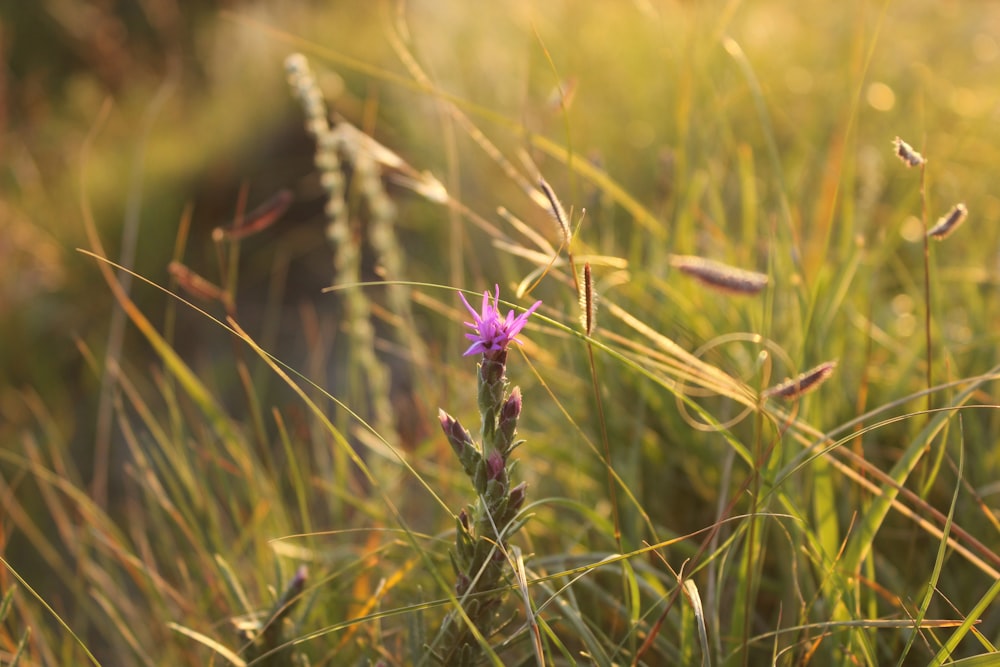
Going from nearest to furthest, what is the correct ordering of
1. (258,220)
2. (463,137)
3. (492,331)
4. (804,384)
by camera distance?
1. (492,331)
2. (804,384)
3. (258,220)
4. (463,137)

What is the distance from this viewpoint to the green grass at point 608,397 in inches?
43.7

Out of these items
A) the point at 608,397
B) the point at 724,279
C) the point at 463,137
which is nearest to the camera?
the point at 724,279

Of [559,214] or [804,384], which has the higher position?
[559,214]

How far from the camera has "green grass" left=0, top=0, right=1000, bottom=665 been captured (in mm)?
1110

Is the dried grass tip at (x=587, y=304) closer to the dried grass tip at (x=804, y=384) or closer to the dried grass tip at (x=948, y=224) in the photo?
the dried grass tip at (x=804, y=384)

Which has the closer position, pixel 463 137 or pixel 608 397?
pixel 608 397

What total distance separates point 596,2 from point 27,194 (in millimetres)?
2885

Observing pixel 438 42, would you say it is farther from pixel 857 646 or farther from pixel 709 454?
pixel 857 646

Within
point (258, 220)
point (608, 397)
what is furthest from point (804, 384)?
point (258, 220)

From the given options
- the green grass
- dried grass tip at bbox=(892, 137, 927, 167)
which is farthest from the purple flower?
dried grass tip at bbox=(892, 137, 927, 167)

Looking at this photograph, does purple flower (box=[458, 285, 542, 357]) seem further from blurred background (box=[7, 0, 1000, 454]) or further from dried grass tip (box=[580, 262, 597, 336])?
blurred background (box=[7, 0, 1000, 454])

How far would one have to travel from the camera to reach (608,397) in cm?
156

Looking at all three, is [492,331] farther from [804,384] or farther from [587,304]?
[804,384]

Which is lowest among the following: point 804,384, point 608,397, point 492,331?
point 608,397
